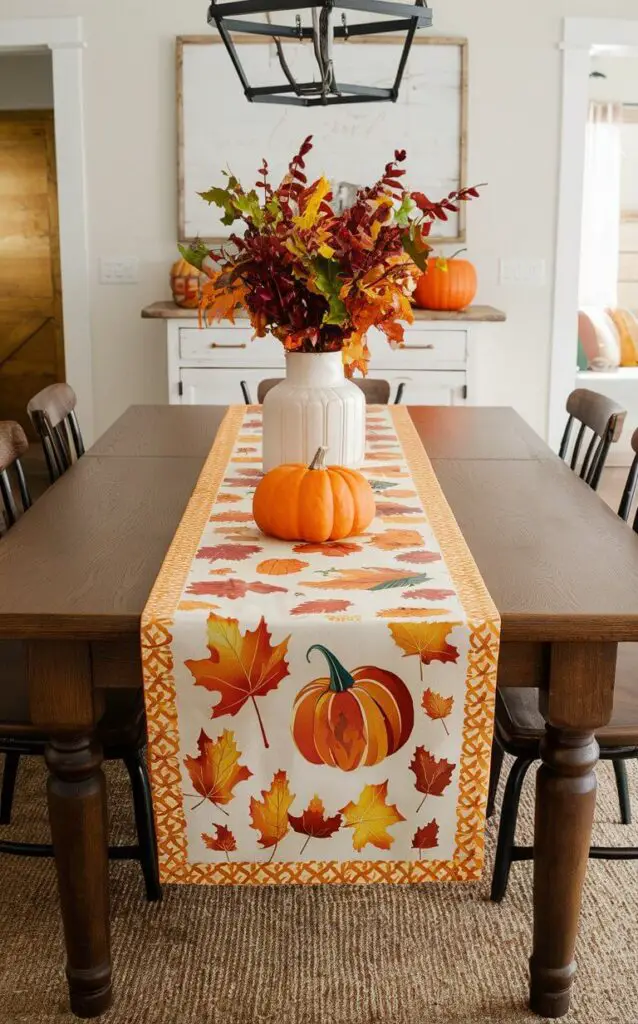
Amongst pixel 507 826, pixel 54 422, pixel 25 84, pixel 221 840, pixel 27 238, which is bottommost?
pixel 507 826

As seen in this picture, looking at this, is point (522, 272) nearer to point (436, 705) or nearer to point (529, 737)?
point (529, 737)

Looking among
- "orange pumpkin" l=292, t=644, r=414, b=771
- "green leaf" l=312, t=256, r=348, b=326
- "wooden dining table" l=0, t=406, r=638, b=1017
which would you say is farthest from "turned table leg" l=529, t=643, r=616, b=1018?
"green leaf" l=312, t=256, r=348, b=326

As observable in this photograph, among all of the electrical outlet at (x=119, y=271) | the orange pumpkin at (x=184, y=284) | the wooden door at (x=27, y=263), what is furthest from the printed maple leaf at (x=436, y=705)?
the wooden door at (x=27, y=263)

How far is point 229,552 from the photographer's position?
1.88m

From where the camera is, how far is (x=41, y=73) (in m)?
6.82

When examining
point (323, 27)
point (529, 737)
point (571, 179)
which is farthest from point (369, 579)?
point (571, 179)

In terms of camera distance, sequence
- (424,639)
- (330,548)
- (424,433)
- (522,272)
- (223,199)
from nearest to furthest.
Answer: (424,639)
(330,548)
(223,199)
(424,433)
(522,272)

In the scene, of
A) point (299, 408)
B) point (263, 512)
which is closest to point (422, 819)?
point (263, 512)

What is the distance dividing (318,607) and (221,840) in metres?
0.40

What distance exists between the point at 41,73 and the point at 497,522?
583 centimetres

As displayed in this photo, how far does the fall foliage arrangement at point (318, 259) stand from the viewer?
1983 mm

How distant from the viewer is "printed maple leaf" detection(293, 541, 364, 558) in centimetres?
189

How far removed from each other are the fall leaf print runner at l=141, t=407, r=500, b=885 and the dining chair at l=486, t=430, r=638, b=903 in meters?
0.30

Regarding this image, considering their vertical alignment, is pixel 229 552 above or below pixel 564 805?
above
